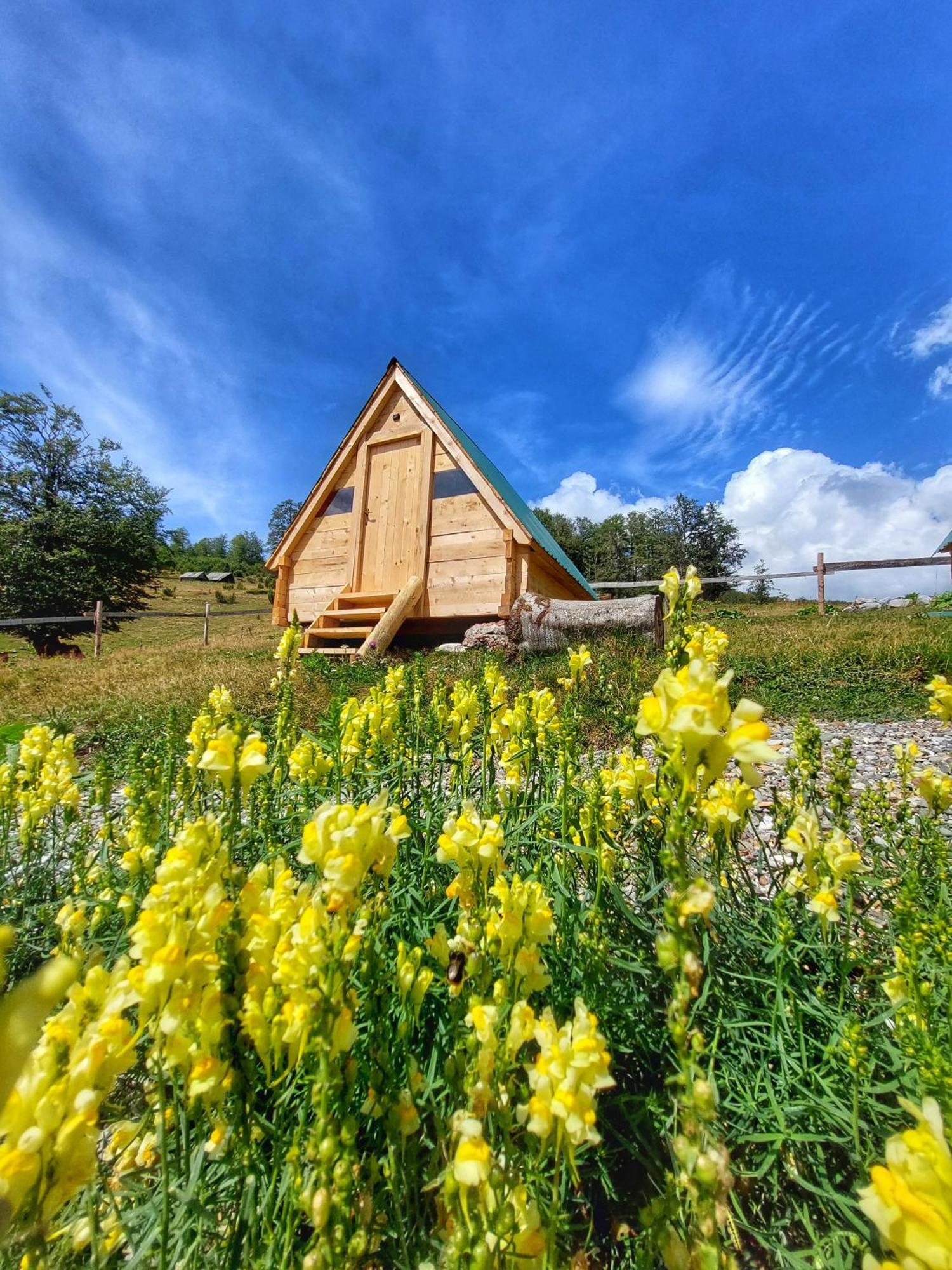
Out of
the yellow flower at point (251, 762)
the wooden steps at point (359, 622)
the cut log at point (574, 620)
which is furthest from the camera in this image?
the wooden steps at point (359, 622)

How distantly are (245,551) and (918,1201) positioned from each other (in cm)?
8333

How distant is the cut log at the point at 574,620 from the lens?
785 centimetres

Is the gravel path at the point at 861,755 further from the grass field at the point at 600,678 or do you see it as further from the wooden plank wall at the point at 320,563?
the wooden plank wall at the point at 320,563

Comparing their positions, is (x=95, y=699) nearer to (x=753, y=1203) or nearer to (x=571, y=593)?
(x=753, y=1203)

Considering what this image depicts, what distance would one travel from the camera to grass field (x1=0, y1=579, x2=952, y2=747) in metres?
6.04

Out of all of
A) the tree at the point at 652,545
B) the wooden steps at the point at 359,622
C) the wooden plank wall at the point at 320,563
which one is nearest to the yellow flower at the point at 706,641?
the wooden steps at the point at 359,622

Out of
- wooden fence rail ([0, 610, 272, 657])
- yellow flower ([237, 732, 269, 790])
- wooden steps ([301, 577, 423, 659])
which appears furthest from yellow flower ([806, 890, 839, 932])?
wooden fence rail ([0, 610, 272, 657])

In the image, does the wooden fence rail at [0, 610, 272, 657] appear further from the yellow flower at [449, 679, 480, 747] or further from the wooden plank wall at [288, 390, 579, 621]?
the yellow flower at [449, 679, 480, 747]

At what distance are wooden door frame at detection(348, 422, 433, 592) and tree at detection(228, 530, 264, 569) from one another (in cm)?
6298

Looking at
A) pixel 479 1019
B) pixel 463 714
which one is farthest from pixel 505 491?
pixel 479 1019

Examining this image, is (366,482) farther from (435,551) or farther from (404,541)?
(435,551)

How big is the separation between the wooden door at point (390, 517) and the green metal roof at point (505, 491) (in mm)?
797

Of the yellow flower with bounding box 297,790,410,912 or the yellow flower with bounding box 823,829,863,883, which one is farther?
the yellow flower with bounding box 823,829,863,883

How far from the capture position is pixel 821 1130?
1.36 m
